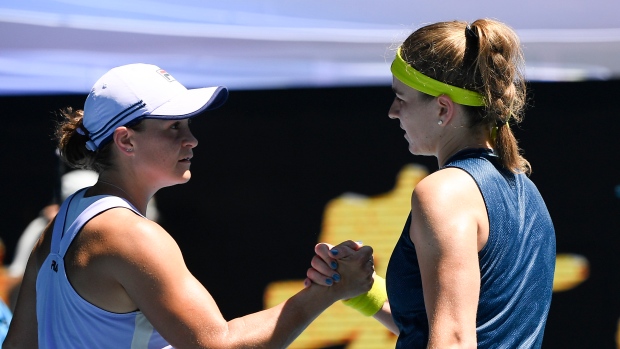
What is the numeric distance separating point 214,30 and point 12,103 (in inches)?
34.2

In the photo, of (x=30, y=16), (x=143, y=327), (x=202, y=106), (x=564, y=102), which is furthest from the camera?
(x=564, y=102)

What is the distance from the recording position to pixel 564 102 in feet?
11.3

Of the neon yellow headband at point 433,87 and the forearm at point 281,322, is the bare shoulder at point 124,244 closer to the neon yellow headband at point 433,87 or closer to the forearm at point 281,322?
the forearm at point 281,322

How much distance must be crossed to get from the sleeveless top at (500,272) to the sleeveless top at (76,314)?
1.75ft

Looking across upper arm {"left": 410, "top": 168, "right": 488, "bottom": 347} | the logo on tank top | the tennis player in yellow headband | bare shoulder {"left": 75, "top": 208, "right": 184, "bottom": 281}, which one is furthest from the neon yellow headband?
the logo on tank top

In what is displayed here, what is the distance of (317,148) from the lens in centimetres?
349

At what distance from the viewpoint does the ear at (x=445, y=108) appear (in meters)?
1.73

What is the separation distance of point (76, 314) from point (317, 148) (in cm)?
184

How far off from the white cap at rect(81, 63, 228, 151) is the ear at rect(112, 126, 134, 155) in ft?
0.04

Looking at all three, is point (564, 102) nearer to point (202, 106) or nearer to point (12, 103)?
point (202, 106)

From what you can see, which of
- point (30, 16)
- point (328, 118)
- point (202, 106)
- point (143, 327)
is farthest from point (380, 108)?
point (143, 327)

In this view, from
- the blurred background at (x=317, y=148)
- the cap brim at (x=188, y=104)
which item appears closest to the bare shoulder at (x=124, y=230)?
the cap brim at (x=188, y=104)

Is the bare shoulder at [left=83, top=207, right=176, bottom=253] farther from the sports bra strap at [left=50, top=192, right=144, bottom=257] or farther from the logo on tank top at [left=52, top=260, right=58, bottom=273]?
the logo on tank top at [left=52, top=260, right=58, bottom=273]

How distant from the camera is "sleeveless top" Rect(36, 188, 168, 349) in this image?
176cm
